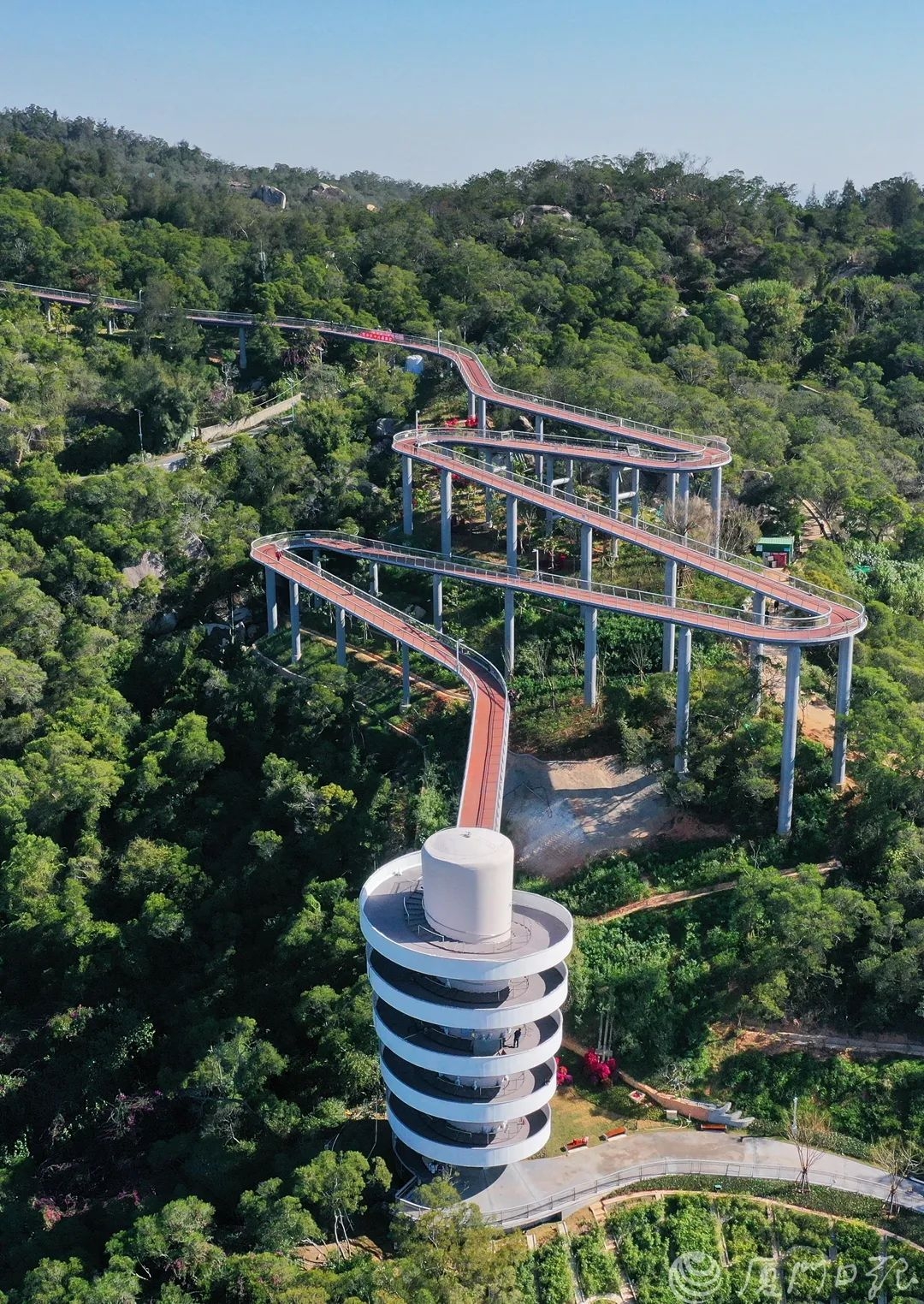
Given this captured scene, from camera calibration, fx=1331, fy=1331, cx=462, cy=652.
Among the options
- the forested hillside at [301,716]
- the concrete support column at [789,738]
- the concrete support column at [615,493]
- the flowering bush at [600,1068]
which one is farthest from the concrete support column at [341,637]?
the flowering bush at [600,1068]

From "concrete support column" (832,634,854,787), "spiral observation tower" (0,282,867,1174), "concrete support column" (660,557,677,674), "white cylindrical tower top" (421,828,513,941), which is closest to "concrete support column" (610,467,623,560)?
"spiral observation tower" (0,282,867,1174)

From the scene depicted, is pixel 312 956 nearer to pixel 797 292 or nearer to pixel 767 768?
pixel 767 768

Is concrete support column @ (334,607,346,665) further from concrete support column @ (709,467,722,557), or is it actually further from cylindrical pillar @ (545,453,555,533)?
concrete support column @ (709,467,722,557)

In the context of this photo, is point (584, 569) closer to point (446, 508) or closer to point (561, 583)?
point (561, 583)

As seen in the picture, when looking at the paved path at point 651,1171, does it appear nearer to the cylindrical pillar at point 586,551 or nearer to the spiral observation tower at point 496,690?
the spiral observation tower at point 496,690

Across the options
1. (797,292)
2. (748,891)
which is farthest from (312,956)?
(797,292)
